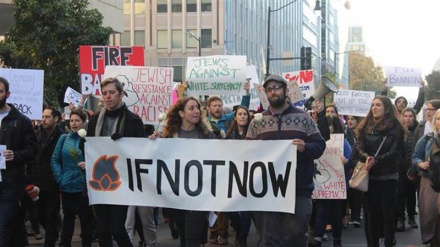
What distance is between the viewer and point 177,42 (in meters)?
63.4

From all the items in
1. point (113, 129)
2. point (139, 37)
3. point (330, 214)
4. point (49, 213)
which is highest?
point (139, 37)

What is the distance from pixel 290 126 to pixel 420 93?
7628 mm

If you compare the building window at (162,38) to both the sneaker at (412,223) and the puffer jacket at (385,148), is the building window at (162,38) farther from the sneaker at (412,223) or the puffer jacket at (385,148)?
the puffer jacket at (385,148)

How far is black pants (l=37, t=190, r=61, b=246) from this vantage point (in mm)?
9281

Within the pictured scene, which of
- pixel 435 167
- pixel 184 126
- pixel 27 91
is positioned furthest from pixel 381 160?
pixel 27 91

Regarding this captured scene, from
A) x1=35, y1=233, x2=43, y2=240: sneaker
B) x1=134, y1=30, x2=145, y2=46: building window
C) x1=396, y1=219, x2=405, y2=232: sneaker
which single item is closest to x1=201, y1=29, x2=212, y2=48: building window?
x1=134, y1=30, x2=145, y2=46: building window

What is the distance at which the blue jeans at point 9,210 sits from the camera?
274 inches

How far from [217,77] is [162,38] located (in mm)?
52436

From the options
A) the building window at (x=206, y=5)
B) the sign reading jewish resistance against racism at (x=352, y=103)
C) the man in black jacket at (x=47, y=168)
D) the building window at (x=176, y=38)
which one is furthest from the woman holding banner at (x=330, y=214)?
the building window at (x=176, y=38)

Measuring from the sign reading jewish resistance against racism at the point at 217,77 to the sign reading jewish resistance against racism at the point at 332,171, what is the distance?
2337mm

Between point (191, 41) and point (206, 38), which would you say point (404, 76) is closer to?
point (206, 38)

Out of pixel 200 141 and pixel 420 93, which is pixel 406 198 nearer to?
pixel 420 93

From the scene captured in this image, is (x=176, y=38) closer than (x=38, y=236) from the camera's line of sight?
No

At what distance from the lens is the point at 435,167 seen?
7.91 meters
